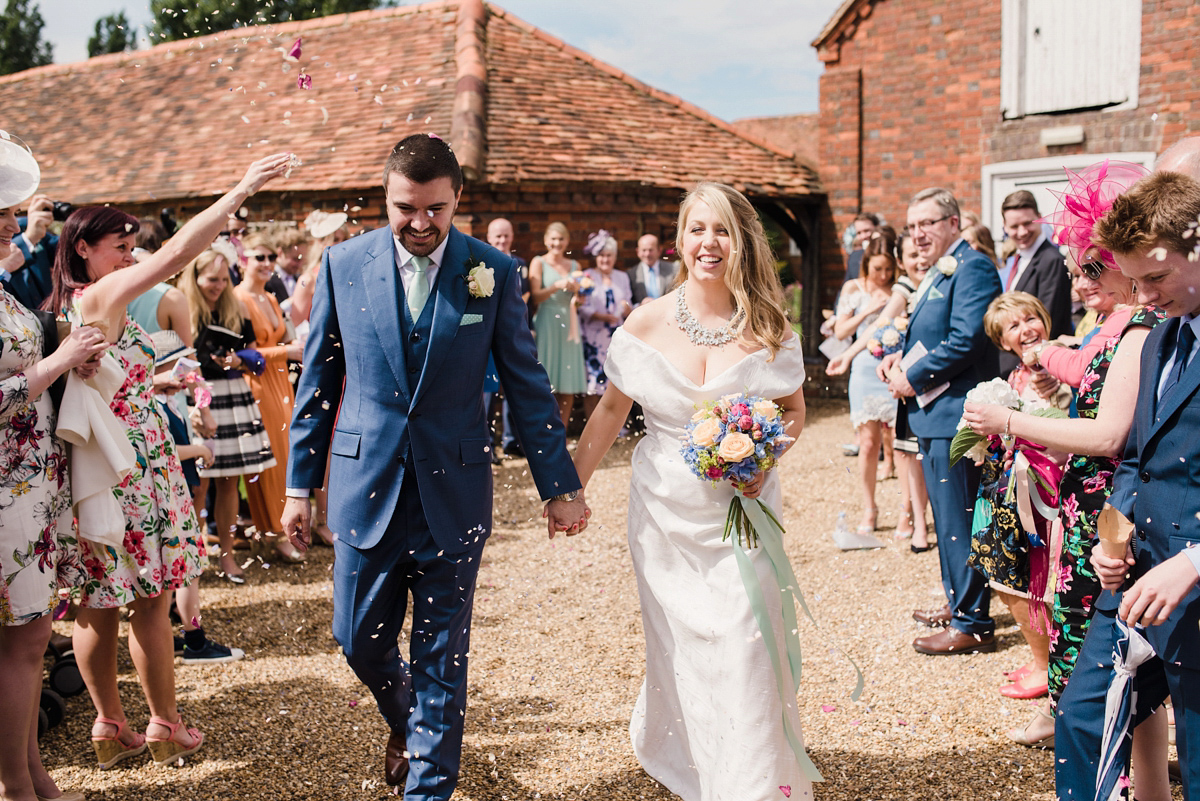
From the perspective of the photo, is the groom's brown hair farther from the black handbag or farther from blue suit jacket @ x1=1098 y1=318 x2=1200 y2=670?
blue suit jacket @ x1=1098 y1=318 x2=1200 y2=670

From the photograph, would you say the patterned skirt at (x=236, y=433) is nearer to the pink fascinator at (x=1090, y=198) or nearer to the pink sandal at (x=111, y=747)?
the pink sandal at (x=111, y=747)

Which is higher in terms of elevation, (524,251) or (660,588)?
(524,251)

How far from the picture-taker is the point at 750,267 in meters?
3.39

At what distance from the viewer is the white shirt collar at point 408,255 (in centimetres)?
319

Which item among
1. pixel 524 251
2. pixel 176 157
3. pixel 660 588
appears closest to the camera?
pixel 660 588

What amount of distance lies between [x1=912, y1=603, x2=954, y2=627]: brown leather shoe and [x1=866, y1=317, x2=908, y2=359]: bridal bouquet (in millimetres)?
1732

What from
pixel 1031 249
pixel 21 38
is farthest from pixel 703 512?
pixel 21 38

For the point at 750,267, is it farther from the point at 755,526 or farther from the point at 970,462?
the point at 970,462

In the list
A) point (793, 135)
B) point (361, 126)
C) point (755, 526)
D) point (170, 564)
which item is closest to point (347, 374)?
point (170, 564)

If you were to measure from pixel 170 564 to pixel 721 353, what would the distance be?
A: 2410 millimetres

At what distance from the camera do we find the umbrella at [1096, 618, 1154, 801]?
2.54 meters

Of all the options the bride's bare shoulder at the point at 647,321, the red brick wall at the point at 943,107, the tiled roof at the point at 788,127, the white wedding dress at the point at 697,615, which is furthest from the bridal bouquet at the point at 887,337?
the tiled roof at the point at 788,127

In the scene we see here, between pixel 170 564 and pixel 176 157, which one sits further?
pixel 176 157

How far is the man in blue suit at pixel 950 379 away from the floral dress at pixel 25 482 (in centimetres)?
400
